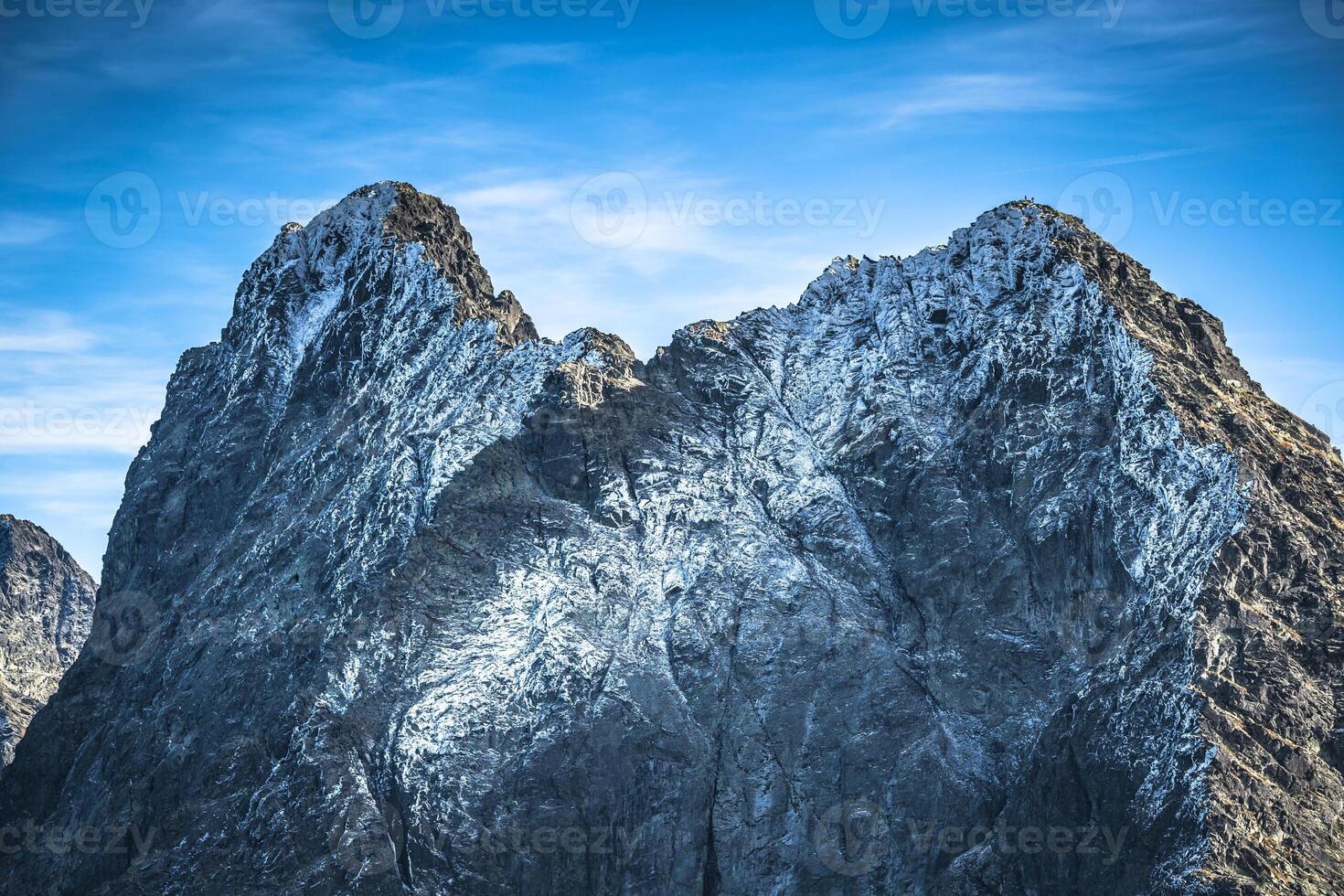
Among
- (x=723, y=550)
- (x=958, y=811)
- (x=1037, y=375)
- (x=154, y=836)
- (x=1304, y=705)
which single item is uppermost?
(x=1037, y=375)

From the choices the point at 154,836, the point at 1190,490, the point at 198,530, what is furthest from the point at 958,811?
the point at 198,530

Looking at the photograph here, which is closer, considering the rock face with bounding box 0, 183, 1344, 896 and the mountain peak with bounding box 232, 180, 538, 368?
the rock face with bounding box 0, 183, 1344, 896

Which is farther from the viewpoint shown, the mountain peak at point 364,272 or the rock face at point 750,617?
the mountain peak at point 364,272

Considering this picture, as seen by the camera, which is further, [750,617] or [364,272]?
[364,272]

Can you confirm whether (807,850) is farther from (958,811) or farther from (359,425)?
(359,425)

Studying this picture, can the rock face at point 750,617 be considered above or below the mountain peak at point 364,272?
below

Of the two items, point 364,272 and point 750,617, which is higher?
point 364,272

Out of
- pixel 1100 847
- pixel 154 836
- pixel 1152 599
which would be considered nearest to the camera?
pixel 1100 847

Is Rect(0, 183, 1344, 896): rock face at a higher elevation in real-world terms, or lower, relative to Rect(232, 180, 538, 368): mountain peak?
lower
